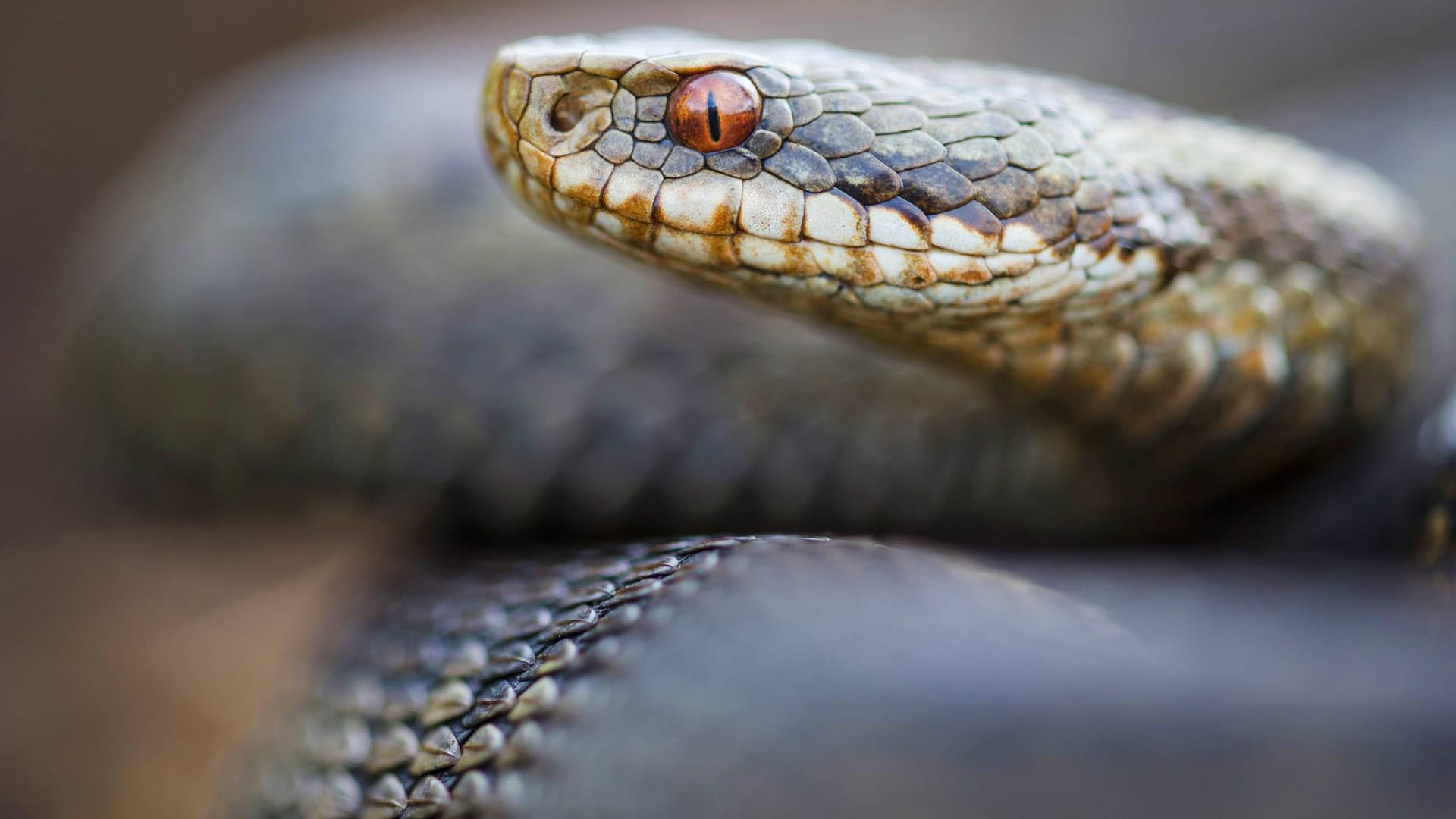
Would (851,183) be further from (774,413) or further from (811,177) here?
(774,413)

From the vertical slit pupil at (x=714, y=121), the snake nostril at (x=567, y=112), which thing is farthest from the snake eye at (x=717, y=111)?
the snake nostril at (x=567, y=112)

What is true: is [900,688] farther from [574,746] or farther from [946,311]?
[946,311]

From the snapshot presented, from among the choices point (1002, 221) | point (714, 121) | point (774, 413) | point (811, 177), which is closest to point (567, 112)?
point (714, 121)

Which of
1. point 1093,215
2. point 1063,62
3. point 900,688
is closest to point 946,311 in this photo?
point 1093,215

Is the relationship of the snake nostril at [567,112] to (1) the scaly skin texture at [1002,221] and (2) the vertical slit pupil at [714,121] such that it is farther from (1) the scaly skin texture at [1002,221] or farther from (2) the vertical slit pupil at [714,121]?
(2) the vertical slit pupil at [714,121]

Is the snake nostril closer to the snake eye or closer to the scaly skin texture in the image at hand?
the scaly skin texture

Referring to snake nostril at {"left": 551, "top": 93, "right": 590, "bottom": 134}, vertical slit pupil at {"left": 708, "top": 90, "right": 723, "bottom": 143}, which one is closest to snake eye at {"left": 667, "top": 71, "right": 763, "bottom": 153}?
vertical slit pupil at {"left": 708, "top": 90, "right": 723, "bottom": 143}
